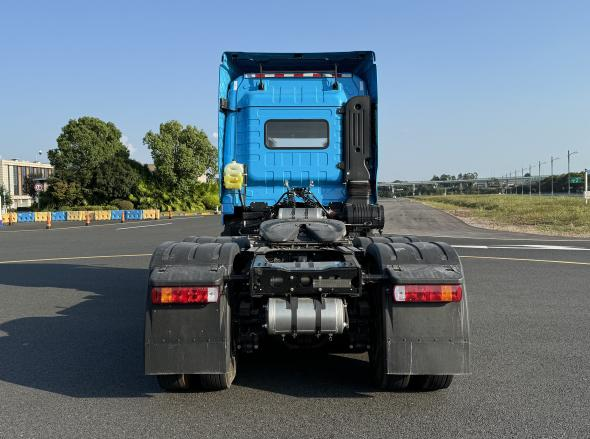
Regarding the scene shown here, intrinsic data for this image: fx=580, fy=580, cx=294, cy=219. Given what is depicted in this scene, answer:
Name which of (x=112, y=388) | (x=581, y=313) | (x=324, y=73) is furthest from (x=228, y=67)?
(x=581, y=313)

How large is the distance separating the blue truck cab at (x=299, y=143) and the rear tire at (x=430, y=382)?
3333 mm

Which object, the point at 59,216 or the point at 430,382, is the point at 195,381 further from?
the point at 59,216

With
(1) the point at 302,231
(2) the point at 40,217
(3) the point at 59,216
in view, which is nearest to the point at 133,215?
(3) the point at 59,216

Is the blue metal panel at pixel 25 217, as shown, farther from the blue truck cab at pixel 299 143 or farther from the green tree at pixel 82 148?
the blue truck cab at pixel 299 143

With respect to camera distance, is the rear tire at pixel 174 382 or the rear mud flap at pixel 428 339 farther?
the rear tire at pixel 174 382

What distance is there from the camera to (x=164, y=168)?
200 feet

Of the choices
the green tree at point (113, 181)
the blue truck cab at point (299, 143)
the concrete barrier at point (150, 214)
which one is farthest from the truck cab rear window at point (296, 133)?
the green tree at point (113, 181)

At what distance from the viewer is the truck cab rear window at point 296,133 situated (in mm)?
7668

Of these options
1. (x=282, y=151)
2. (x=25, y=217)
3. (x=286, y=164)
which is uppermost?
(x=282, y=151)

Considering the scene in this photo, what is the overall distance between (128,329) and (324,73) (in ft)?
14.0

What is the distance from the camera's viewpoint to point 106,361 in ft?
17.7

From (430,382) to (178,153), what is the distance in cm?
5974

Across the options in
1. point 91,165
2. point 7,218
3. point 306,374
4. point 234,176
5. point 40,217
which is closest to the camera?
point 306,374

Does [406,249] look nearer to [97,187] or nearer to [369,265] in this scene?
[369,265]
